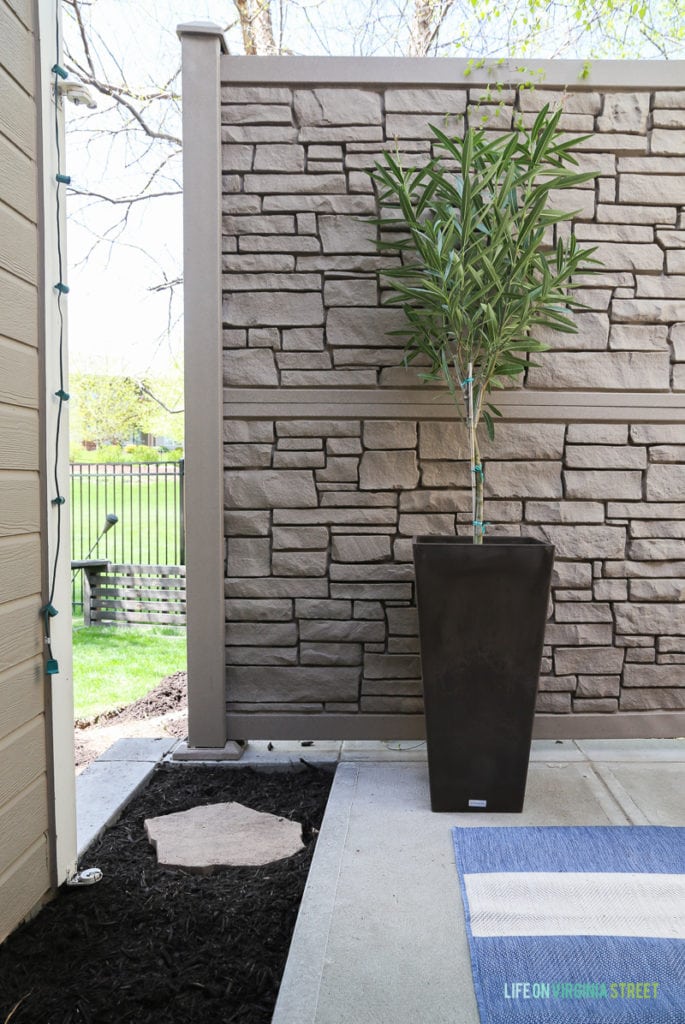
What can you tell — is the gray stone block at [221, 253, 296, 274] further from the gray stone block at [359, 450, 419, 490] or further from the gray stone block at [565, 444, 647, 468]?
the gray stone block at [565, 444, 647, 468]

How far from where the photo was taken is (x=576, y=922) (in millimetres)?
1499

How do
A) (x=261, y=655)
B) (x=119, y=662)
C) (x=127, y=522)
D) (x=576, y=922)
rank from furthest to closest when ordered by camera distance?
(x=127, y=522) → (x=119, y=662) → (x=261, y=655) → (x=576, y=922)

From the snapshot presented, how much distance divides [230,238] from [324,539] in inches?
42.3

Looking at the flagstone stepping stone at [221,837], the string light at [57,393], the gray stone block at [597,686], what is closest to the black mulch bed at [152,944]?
the flagstone stepping stone at [221,837]

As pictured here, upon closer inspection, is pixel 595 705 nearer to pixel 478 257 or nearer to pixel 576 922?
pixel 576 922

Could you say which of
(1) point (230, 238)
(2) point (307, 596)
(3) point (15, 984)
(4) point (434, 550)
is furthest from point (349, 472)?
(3) point (15, 984)

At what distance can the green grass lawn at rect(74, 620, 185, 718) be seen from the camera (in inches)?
164

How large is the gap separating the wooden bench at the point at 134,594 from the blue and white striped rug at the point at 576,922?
4.18 meters

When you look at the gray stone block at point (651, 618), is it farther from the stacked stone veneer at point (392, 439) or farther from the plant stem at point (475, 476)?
the plant stem at point (475, 476)

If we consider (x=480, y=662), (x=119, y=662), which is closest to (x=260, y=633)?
(x=480, y=662)

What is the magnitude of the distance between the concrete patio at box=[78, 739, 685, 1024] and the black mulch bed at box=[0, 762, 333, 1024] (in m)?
0.07

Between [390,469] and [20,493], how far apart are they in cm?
135

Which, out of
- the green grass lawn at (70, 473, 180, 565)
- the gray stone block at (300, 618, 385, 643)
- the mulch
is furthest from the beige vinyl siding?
the green grass lawn at (70, 473, 180, 565)

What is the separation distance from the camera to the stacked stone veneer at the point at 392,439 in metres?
2.54
